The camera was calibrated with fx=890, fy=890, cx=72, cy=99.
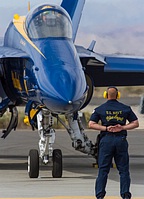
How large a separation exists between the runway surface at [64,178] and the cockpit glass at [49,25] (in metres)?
2.72

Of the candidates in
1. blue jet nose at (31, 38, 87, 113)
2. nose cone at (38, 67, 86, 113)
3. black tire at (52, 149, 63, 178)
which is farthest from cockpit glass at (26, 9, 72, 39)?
black tire at (52, 149, 63, 178)

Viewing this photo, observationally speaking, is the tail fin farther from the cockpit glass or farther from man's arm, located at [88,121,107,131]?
man's arm, located at [88,121,107,131]

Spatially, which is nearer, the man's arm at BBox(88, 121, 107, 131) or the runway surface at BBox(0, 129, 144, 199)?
the man's arm at BBox(88, 121, 107, 131)

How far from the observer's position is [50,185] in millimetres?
15383

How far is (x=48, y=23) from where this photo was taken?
16.9 metres

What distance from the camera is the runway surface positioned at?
14.1 m

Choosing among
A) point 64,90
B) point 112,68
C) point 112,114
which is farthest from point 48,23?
point 112,114

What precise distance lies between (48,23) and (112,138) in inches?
186

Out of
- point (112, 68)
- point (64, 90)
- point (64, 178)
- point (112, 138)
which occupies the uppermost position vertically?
point (64, 90)

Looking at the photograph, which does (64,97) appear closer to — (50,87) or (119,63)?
(50,87)

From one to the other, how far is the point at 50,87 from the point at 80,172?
322 centimetres

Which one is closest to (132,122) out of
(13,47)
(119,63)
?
(13,47)

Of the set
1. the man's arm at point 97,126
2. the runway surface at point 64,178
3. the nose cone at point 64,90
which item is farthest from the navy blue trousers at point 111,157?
the nose cone at point 64,90

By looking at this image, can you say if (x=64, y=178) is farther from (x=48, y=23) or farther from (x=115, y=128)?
(x=115, y=128)
